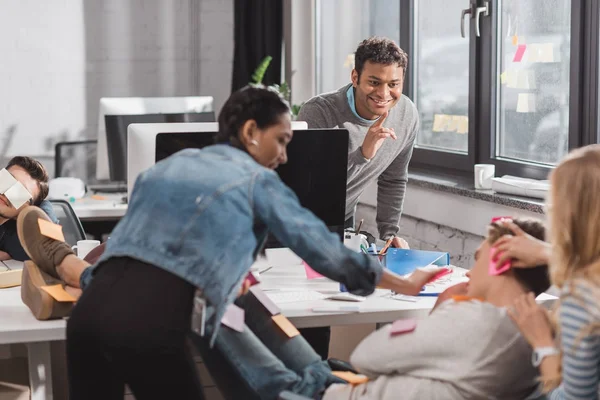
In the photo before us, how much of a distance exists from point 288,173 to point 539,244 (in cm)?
92

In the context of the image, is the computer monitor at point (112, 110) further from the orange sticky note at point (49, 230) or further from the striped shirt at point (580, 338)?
the striped shirt at point (580, 338)

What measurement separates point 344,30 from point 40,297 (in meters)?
3.67

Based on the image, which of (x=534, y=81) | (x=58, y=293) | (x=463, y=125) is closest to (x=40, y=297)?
(x=58, y=293)

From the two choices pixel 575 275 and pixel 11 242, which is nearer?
pixel 575 275

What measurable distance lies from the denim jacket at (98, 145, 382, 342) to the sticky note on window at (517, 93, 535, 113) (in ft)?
6.79

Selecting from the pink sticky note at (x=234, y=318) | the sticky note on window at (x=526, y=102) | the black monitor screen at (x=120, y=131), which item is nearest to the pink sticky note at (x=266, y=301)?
the pink sticky note at (x=234, y=318)

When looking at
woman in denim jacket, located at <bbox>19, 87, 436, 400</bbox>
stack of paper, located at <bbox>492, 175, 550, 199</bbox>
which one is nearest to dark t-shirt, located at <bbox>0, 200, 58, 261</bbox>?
woman in denim jacket, located at <bbox>19, 87, 436, 400</bbox>

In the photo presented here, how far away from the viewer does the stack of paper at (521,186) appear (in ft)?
10.6

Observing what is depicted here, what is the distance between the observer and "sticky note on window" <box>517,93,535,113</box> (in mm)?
3576

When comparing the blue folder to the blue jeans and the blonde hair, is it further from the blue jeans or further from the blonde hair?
the blonde hair

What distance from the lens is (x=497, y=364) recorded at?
1656 mm

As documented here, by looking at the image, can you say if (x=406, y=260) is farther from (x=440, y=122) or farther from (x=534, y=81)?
(x=440, y=122)

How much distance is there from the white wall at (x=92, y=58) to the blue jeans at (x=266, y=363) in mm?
4109

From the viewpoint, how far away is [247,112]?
5.90 feet
